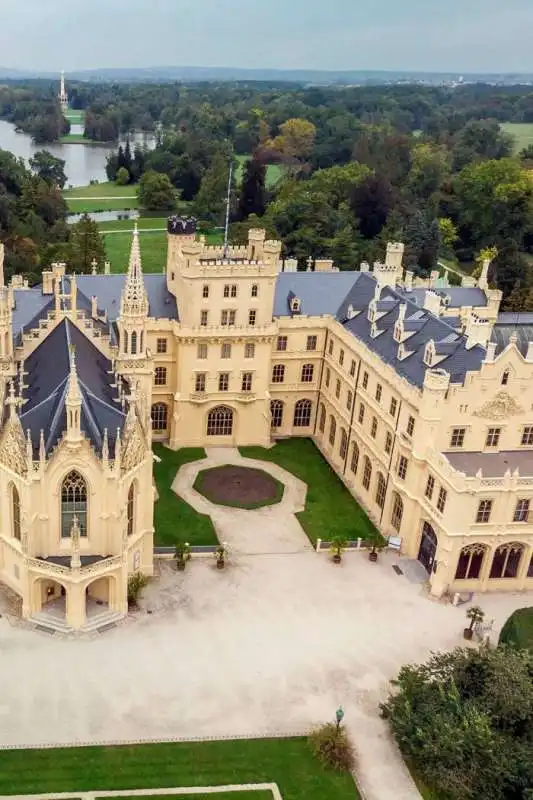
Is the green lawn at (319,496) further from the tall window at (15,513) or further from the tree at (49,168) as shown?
the tree at (49,168)

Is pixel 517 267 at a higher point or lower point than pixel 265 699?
higher

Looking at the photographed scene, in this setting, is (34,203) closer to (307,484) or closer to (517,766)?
(307,484)

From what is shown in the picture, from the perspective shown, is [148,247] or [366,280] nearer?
[366,280]

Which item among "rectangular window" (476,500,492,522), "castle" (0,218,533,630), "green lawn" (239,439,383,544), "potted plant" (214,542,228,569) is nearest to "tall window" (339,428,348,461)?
"castle" (0,218,533,630)

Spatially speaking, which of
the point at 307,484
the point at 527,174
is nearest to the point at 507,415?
the point at 307,484

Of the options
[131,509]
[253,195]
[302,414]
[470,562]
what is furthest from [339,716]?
[253,195]

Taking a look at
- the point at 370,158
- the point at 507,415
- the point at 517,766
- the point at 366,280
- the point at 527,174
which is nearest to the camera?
the point at 517,766

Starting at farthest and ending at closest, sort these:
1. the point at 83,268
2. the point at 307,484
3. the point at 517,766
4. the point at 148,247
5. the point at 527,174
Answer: the point at 148,247, the point at 527,174, the point at 83,268, the point at 307,484, the point at 517,766
